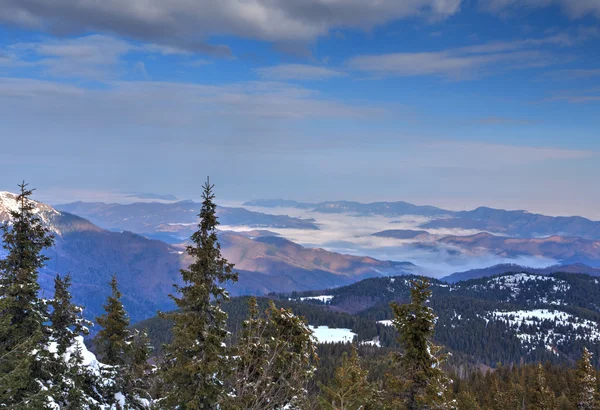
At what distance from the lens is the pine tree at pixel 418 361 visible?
915 inches

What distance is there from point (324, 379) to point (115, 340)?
333 ft

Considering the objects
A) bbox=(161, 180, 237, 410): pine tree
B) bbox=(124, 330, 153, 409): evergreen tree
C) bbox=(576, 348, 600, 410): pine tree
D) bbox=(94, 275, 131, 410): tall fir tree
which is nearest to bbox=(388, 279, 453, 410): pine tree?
bbox=(161, 180, 237, 410): pine tree

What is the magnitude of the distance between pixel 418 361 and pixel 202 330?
12.0m

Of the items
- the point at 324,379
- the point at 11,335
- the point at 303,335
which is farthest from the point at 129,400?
the point at 324,379

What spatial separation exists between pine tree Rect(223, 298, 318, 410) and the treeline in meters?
0.09

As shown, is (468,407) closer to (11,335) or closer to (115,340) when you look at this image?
(115,340)

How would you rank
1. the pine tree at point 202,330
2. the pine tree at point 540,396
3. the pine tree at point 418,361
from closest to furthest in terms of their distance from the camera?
1. the pine tree at point 202,330
2. the pine tree at point 418,361
3. the pine tree at point 540,396

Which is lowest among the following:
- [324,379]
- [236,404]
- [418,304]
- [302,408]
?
[324,379]

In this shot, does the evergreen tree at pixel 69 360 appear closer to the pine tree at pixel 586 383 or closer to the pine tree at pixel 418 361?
the pine tree at pixel 418 361

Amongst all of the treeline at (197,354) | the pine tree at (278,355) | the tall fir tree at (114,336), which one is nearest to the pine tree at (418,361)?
the treeline at (197,354)

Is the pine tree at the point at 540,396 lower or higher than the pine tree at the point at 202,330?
lower

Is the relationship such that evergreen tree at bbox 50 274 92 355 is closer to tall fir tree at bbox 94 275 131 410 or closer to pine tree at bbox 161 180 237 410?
tall fir tree at bbox 94 275 131 410

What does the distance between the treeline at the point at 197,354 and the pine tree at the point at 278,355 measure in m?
0.09

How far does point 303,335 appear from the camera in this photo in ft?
98.4
